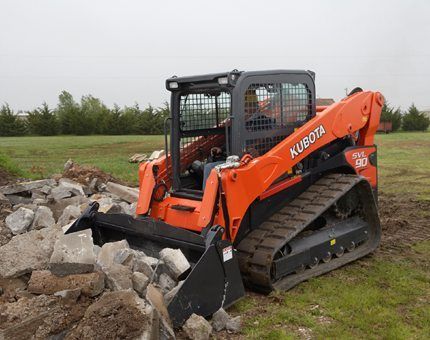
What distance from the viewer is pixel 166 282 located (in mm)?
4711

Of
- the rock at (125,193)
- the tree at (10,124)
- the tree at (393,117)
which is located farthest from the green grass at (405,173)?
the tree at (10,124)

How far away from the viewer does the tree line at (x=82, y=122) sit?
140 feet

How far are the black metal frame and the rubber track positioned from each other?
0.80 meters

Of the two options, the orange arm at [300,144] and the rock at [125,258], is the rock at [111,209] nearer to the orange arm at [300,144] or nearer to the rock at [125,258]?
the rock at [125,258]

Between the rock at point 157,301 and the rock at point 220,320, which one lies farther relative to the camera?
the rock at point 220,320

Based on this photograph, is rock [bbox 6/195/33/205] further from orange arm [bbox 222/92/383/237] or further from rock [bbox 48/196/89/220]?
orange arm [bbox 222/92/383/237]

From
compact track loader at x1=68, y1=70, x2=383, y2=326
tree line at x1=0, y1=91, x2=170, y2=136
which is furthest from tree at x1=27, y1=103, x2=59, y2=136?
compact track loader at x1=68, y1=70, x2=383, y2=326

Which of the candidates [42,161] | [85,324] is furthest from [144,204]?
[42,161]

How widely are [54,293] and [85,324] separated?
1.77 feet

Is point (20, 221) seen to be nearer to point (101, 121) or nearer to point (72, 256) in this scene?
point (72, 256)

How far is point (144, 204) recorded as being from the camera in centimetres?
590

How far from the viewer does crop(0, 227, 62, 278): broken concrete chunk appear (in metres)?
4.59

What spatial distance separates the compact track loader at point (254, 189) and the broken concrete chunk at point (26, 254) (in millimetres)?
927

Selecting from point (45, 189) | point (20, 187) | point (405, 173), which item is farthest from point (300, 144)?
point (405, 173)
